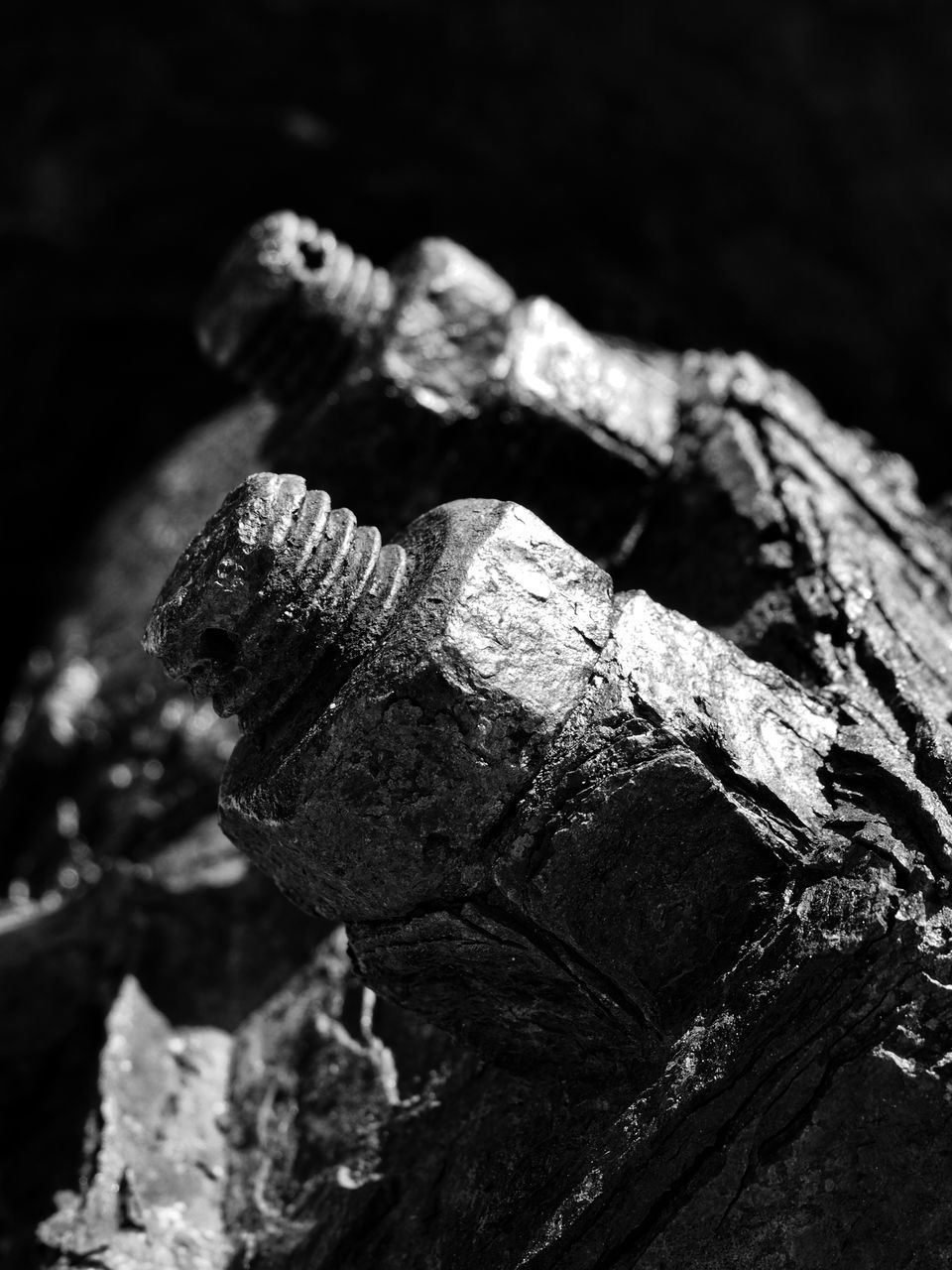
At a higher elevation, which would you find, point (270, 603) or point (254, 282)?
point (254, 282)

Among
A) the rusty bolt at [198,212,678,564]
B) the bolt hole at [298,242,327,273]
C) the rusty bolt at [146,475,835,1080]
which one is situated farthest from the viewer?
the bolt hole at [298,242,327,273]

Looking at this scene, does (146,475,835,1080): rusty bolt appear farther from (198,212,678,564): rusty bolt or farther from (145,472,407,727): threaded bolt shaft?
(198,212,678,564): rusty bolt

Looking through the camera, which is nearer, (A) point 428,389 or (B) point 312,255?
(A) point 428,389

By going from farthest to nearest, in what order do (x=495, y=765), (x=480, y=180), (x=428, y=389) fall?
(x=480, y=180)
(x=428, y=389)
(x=495, y=765)

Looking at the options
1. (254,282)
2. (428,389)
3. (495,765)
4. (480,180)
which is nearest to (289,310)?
(254,282)

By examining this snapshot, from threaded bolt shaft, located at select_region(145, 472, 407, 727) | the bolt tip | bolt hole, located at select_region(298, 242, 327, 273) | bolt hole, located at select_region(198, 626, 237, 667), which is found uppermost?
bolt hole, located at select_region(298, 242, 327, 273)

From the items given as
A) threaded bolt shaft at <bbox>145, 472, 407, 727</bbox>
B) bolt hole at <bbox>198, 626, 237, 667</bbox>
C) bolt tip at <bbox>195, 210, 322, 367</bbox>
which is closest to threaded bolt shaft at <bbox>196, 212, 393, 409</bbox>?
bolt tip at <bbox>195, 210, 322, 367</bbox>

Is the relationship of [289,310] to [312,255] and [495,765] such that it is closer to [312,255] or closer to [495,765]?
[312,255]
